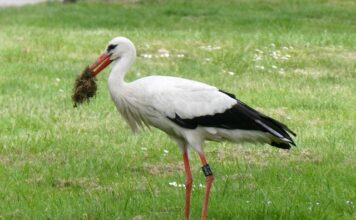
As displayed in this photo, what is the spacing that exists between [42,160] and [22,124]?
1.70m

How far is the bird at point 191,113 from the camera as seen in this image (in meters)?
7.18

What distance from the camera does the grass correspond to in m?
7.64

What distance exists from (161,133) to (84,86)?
102 inches

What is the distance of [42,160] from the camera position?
9.14m

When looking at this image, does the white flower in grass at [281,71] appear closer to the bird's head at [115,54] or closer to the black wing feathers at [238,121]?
the bird's head at [115,54]

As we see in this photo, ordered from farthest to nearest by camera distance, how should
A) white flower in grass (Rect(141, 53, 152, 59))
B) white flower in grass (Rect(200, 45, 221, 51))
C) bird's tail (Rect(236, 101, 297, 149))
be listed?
white flower in grass (Rect(200, 45, 221, 51))
white flower in grass (Rect(141, 53, 152, 59))
bird's tail (Rect(236, 101, 297, 149))

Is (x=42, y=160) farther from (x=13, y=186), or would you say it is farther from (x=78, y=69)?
(x=78, y=69)

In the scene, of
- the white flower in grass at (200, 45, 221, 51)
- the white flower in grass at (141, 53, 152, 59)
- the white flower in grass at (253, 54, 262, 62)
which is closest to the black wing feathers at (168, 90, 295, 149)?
the white flower in grass at (253, 54, 262, 62)

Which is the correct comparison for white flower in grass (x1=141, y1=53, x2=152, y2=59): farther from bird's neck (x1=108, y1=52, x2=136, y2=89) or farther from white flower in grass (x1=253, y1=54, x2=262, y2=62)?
bird's neck (x1=108, y1=52, x2=136, y2=89)

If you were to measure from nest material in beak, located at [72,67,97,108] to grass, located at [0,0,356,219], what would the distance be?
29.0 inches

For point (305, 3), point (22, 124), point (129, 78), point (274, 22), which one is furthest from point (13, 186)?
point (305, 3)

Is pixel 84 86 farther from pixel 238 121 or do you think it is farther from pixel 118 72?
pixel 238 121

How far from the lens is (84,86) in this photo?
7906mm

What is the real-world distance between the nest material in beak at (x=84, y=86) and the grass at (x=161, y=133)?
737 mm
